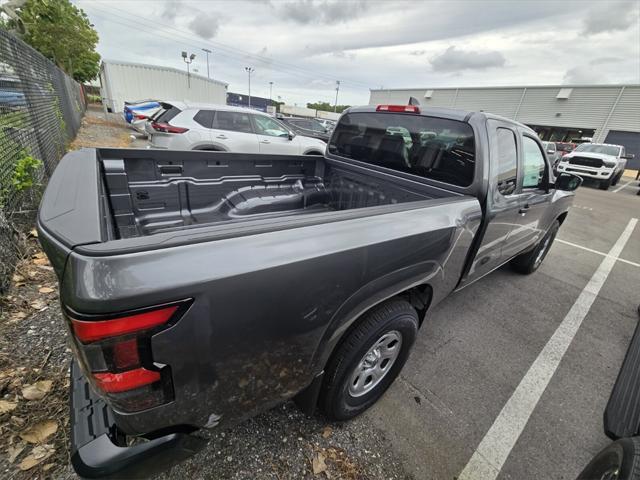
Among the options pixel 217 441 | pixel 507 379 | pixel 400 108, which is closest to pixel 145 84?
pixel 400 108

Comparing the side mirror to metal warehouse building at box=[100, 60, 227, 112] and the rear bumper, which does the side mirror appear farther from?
metal warehouse building at box=[100, 60, 227, 112]

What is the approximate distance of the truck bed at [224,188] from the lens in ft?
8.14

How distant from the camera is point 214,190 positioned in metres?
3.04

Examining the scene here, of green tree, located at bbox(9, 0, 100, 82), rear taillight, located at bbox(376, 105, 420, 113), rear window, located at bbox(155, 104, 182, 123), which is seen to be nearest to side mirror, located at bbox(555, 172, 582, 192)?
rear taillight, located at bbox(376, 105, 420, 113)

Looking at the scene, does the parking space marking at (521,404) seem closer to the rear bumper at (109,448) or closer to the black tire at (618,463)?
the black tire at (618,463)

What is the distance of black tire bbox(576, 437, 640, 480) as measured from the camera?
122cm

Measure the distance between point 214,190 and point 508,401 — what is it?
3087 millimetres

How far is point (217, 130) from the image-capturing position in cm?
723

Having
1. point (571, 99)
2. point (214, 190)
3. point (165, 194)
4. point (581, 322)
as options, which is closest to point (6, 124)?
point (165, 194)

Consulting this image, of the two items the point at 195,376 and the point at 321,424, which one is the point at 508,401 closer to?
the point at 321,424

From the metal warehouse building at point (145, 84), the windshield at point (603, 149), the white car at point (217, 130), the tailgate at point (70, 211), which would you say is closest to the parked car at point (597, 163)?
the windshield at point (603, 149)

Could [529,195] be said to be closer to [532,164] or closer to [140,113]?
[532,164]

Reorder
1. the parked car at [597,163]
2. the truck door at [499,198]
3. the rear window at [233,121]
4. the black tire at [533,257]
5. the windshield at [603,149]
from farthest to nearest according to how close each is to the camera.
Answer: the windshield at [603,149], the parked car at [597,163], the rear window at [233,121], the black tire at [533,257], the truck door at [499,198]

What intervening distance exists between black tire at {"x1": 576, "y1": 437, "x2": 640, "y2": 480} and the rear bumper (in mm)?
1684
